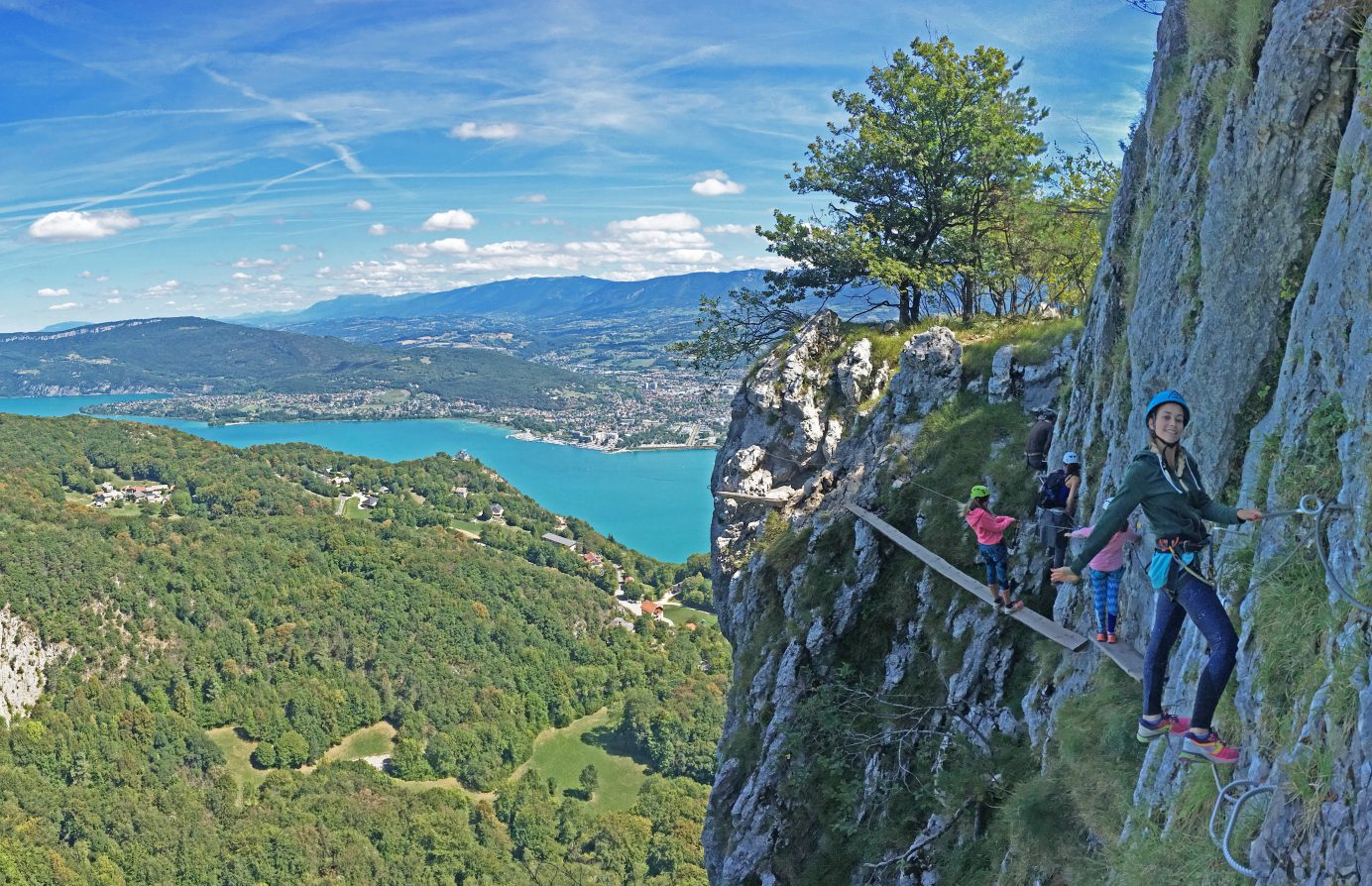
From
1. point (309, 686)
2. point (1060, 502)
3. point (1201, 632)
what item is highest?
point (1060, 502)

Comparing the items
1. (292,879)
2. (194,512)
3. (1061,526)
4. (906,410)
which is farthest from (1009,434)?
(194,512)

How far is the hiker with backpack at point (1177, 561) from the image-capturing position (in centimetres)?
457

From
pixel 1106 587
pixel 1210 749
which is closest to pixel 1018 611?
pixel 1106 587

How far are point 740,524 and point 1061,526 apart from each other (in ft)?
35.0

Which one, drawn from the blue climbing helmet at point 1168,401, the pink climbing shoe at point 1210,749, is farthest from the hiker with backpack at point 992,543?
the pink climbing shoe at point 1210,749

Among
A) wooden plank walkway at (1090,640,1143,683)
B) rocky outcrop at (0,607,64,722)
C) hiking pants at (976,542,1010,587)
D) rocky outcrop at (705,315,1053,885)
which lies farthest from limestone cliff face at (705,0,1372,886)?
rocky outcrop at (0,607,64,722)

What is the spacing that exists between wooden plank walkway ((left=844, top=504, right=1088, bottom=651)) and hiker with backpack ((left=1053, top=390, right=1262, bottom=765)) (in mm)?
3227

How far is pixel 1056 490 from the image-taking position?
9609 millimetres

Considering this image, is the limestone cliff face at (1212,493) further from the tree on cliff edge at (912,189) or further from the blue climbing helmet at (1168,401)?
the tree on cliff edge at (912,189)

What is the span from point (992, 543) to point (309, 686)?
81166 mm

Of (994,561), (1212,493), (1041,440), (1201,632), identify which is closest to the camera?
(1201,632)

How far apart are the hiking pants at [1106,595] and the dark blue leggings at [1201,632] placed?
2.27 meters

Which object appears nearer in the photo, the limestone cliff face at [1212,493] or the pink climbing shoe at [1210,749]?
the limestone cliff face at [1212,493]

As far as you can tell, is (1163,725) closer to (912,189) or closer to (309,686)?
(912,189)
